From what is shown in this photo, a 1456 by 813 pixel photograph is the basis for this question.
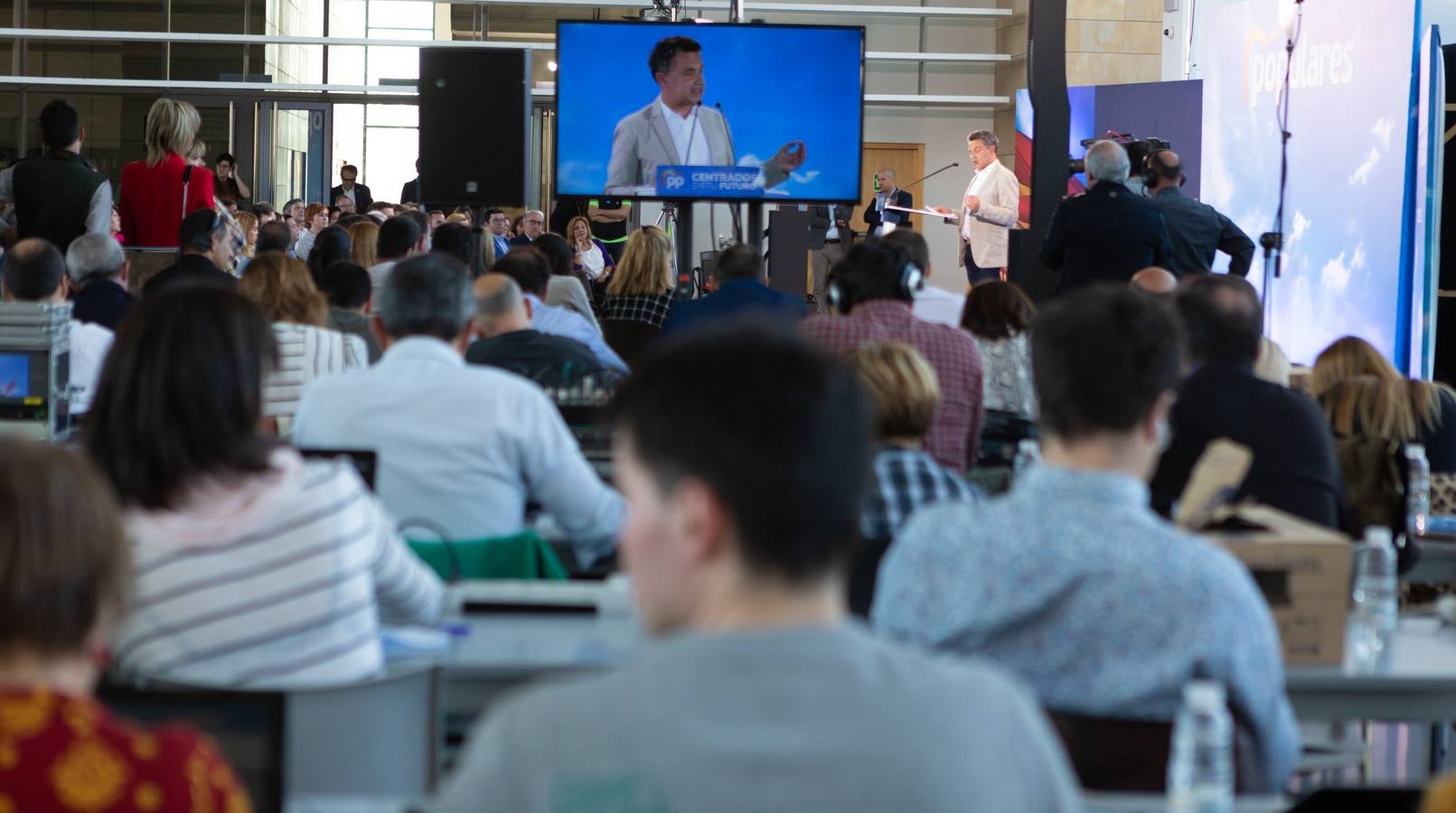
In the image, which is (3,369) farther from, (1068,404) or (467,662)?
(1068,404)

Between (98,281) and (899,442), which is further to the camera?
(98,281)

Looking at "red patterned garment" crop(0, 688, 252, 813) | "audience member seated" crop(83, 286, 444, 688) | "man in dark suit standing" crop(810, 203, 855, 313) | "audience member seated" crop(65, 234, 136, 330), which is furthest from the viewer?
"man in dark suit standing" crop(810, 203, 855, 313)

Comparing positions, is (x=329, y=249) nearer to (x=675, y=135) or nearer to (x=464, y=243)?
(x=464, y=243)

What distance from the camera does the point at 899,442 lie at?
314cm

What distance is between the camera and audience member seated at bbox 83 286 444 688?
211 centimetres


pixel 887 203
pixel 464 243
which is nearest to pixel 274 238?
pixel 464 243

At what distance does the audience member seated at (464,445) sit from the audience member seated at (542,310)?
2.36m

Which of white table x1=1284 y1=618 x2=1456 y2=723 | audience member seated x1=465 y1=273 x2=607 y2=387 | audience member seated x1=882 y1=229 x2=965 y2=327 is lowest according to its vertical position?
white table x1=1284 y1=618 x2=1456 y2=723

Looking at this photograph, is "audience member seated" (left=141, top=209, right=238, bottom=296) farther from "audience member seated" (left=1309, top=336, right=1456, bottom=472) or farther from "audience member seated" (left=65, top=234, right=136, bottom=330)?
"audience member seated" (left=1309, top=336, right=1456, bottom=472)

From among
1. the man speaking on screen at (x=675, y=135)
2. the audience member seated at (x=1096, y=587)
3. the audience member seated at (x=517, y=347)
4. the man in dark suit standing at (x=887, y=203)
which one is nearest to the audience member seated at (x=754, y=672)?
the audience member seated at (x=1096, y=587)

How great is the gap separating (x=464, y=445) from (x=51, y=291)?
8.59 ft

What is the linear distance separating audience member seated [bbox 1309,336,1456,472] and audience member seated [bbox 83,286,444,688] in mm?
2672

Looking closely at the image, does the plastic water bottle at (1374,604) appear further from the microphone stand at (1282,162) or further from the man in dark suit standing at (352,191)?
the man in dark suit standing at (352,191)

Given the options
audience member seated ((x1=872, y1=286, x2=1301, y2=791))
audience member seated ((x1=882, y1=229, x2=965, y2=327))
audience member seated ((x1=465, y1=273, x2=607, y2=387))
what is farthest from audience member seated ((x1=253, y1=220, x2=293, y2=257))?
audience member seated ((x1=872, y1=286, x2=1301, y2=791))
